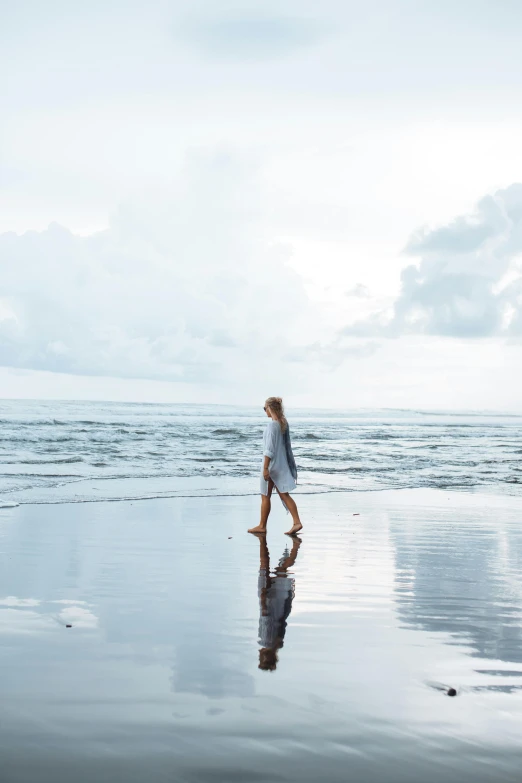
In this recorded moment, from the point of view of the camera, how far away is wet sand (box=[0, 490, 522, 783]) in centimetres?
315

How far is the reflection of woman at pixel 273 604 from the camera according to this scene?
459cm

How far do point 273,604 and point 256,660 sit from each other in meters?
1.45

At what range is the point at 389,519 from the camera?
435 inches

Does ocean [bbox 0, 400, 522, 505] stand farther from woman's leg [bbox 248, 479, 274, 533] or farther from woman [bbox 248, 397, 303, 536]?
woman's leg [bbox 248, 479, 274, 533]

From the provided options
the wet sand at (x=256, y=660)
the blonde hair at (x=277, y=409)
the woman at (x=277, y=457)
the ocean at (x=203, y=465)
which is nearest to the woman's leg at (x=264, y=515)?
the woman at (x=277, y=457)

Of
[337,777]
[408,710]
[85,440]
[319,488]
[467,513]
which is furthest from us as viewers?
→ [85,440]

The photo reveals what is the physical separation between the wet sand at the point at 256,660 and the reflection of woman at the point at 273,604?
3 cm

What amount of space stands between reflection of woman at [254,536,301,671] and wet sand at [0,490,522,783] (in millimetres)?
28

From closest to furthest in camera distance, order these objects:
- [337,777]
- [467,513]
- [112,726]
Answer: [337,777], [112,726], [467,513]

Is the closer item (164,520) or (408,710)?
(408,710)

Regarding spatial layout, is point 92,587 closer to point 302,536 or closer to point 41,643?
point 41,643

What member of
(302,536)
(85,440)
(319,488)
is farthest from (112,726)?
(85,440)

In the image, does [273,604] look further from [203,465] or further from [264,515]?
[203,465]

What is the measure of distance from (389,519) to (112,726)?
8.06 meters
